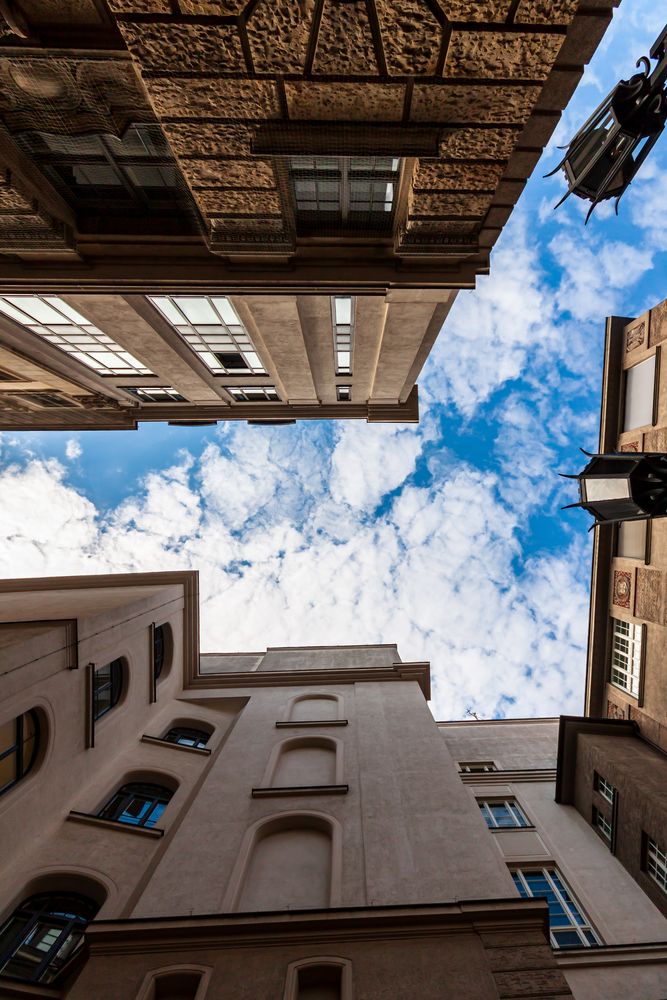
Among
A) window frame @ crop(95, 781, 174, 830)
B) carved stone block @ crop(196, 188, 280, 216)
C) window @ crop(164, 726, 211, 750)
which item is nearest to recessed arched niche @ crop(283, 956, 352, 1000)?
window frame @ crop(95, 781, 174, 830)

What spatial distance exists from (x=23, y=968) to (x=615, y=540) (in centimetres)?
2479

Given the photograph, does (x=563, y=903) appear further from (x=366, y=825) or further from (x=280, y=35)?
(x=280, y=35)

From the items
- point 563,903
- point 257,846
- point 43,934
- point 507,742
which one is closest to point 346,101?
point 257,846

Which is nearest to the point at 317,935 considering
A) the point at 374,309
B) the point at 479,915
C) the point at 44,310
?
the point at 479,915

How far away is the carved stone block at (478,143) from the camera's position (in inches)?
313

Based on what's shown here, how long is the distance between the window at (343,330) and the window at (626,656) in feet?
55.4

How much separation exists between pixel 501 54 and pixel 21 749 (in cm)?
1810

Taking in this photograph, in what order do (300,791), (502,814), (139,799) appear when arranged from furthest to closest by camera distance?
(502,814)
(139,799)
(300,791)

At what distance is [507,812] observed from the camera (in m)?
19.0

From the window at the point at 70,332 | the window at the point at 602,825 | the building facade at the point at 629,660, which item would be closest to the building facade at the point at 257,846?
the window at the point at 602,825

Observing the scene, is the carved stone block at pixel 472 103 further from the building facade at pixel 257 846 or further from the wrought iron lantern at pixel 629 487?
the building facade at pixel 257 846

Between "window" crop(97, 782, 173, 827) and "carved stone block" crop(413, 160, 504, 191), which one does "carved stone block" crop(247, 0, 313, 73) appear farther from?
"window" crop(97, 782, 173, 827)

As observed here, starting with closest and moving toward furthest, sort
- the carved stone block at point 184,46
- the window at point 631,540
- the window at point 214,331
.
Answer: the carved stone block at point 184,46
the window at point 214,331
the window at point 631,540

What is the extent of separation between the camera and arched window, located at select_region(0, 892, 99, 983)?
32.2 feet
